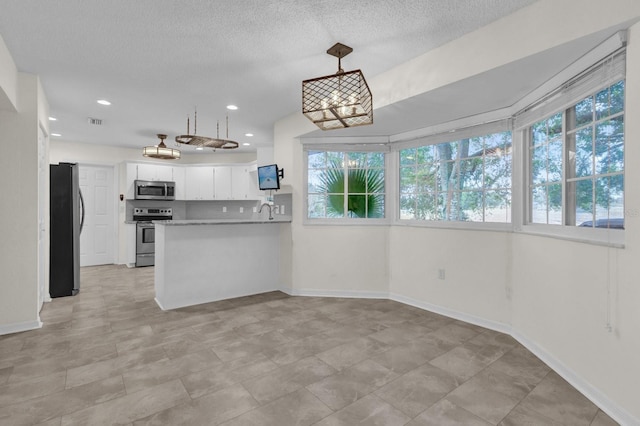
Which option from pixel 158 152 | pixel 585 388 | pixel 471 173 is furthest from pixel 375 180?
pixel 158 152

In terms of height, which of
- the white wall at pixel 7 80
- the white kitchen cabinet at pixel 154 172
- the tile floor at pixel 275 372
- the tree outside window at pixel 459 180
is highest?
the white wall at pixel 7 80

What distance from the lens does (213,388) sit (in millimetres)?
2086

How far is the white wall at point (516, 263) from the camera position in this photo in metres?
1.79

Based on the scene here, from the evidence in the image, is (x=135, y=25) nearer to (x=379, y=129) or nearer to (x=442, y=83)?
(x=442, y=83)

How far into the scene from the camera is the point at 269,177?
4.51 m

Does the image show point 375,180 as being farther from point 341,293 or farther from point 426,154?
point 341,293

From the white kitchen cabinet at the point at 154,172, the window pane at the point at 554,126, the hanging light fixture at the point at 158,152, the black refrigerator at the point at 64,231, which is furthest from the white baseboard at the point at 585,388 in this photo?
the white kitchen cabinet at the point at 154,172

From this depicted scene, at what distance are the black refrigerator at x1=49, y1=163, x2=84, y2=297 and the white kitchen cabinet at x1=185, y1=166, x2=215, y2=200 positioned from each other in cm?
283

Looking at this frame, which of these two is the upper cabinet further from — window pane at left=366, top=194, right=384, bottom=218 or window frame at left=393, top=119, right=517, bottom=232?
window frame at left=393, top=119, right=517, bottom=232

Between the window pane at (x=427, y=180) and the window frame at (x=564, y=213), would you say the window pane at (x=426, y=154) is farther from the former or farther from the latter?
the window frame at (x=564, y=213)

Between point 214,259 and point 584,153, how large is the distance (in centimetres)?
380

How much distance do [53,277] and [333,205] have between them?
3764mm

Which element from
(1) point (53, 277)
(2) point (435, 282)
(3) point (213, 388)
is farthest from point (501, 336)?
(1) point (53, 277)

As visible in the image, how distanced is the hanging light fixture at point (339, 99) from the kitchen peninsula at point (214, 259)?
7.11ft
